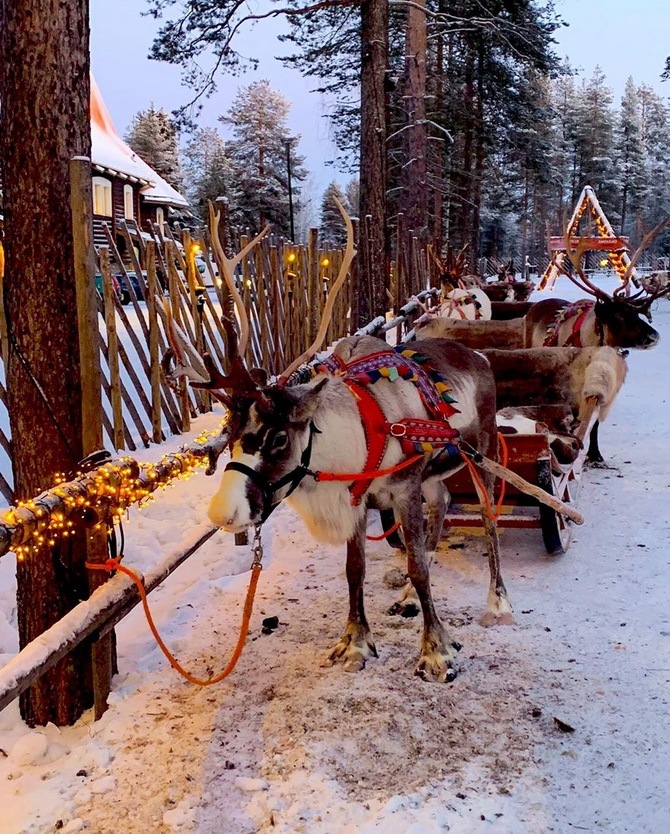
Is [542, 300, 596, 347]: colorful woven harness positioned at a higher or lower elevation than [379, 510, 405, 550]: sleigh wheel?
higher

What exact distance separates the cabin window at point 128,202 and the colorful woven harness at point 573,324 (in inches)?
794

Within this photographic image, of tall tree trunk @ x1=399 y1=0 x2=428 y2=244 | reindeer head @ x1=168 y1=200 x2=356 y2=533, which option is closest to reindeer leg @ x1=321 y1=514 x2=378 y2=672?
reindeer head @ x1=168 y1=200 x2=356 y2=533

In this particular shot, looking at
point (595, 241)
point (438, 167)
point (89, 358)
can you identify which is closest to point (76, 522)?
point (89, 358)

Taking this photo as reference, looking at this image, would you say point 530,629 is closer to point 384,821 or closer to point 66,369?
point 384,821

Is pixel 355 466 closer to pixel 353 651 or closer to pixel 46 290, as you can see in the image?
pixel 353 651

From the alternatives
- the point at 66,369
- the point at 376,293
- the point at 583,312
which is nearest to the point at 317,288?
the point at 376,293

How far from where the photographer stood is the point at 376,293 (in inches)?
353

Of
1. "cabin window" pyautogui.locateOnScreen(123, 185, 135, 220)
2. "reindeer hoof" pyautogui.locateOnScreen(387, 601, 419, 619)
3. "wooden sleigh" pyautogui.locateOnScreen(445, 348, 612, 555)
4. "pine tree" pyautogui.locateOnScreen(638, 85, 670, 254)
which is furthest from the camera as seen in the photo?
"pine tree" pyautogui.locateOnScreen(638, 85, 670, 254)

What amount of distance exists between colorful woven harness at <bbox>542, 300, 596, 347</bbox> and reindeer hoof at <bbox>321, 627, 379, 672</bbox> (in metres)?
4.71

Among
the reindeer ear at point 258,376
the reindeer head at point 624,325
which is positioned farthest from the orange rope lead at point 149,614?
the reindeer head at point 624,325

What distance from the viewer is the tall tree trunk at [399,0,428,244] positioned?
13.1 m

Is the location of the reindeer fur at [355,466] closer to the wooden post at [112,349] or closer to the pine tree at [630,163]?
the wooden post at [112,349]

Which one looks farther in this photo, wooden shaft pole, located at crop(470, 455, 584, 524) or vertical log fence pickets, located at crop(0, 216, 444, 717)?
wooden shaft pole, located at crop(470, 455, 584, 524)

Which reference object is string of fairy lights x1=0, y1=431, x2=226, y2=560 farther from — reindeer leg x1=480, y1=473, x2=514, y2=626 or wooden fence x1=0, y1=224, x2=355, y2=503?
reindeer leg x1=480, y1=473, x2=514, y2=626
